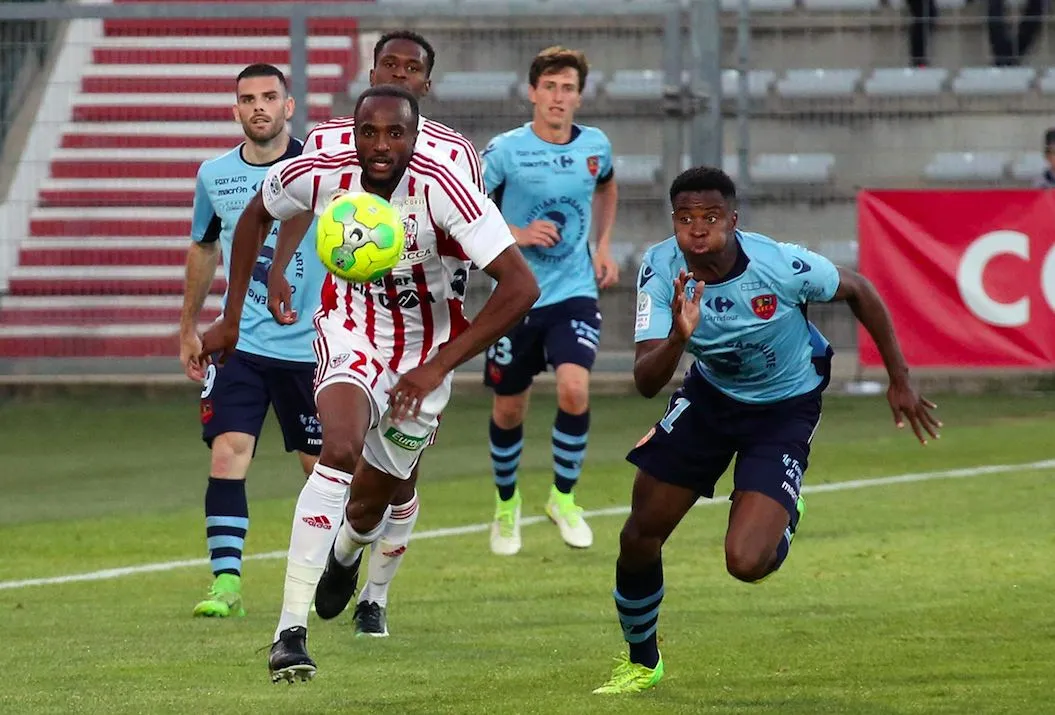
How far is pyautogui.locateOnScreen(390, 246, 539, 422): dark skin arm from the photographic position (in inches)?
266

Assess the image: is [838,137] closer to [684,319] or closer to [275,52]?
[275,52]

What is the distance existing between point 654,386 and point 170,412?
11.0 metres

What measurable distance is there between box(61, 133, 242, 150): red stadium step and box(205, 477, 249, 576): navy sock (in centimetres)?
826

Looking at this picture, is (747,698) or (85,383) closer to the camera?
(747,698)

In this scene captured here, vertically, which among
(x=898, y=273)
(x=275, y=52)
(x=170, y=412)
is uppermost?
(x=275, y=52)

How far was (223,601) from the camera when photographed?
28.6 ft

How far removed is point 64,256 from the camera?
16594 mm

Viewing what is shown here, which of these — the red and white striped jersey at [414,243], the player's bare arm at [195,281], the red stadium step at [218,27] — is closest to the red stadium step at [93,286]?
the red stadium step at [218,27]

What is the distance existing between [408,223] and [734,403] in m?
1.33

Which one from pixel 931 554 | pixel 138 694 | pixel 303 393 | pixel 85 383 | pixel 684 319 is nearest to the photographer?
pixel 684 319

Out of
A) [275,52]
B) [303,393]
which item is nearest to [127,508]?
[303,393]

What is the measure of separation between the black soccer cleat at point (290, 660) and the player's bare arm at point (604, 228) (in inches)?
218

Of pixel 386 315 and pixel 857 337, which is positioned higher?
pixel 386 315

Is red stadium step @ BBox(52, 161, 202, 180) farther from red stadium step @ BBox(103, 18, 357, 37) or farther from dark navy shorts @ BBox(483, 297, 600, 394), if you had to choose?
dark navy shorts @ BBox(483, 297, 600, 394)
